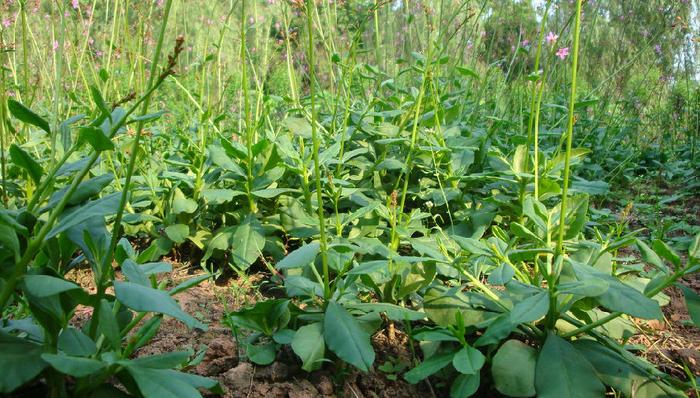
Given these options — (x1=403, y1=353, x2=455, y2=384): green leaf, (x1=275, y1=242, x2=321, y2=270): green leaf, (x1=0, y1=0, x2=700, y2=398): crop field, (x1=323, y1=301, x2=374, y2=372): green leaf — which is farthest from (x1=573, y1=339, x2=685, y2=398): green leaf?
(x1=275, y1=242, x2=321, y2=270): green leaf

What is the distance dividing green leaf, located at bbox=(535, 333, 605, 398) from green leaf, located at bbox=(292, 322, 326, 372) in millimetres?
403

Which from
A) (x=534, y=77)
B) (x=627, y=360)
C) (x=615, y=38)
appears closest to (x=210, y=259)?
(x=534, y=77)

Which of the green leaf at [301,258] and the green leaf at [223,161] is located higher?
the green leaf at [223,161]

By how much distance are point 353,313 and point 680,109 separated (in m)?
3.81

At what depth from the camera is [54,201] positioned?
92 cm

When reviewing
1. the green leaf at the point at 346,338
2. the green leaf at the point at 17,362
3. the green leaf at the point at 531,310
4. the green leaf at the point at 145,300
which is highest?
the green leaf at the point at 145,300

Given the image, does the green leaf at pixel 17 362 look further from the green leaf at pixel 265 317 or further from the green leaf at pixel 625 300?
the green leaf at pixel 625 300

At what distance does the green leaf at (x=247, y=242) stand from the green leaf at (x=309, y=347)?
525 millimetres

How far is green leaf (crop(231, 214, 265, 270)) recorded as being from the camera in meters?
1.67

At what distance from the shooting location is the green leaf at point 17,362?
2.40ft

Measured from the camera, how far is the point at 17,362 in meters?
0.76

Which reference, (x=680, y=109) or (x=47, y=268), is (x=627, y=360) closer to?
(x=47, y=268)

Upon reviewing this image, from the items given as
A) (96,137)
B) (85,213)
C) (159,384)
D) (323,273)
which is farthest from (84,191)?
(323,273)

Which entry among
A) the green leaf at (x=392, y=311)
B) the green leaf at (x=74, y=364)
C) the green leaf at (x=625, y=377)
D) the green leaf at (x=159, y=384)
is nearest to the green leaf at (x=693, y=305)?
the green leaf at (x=625, y=377)
